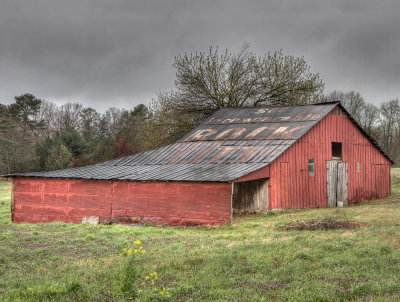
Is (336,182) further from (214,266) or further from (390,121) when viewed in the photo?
(390,121)

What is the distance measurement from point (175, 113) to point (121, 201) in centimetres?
1840

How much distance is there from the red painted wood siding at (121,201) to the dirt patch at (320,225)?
3.37m

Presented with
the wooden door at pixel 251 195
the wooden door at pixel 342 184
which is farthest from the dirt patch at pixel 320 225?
the wooden door at pixel 342 184

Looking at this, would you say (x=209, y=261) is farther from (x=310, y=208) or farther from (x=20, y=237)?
(x=310, y=208)

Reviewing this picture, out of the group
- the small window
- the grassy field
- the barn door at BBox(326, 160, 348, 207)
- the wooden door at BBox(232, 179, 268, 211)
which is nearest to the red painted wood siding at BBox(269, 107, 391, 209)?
the small window

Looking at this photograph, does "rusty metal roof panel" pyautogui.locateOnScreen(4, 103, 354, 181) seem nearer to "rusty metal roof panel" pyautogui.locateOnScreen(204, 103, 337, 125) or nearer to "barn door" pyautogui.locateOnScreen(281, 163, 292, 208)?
"rusty metal roof panel" pyautogui.locateOnScreen(204, 103, 337, 125)

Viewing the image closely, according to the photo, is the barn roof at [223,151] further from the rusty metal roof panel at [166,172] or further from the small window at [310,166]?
the small window at [310,166]

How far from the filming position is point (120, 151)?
187 feet

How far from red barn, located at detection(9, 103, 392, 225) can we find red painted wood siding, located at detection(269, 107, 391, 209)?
0.18ft

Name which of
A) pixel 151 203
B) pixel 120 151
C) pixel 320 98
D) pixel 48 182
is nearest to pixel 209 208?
pixel 151 203

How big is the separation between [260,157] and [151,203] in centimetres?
563

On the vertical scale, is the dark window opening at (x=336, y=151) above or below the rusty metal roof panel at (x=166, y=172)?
above

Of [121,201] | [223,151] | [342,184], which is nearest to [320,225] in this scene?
[223,151]

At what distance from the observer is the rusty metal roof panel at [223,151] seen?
754 inches
